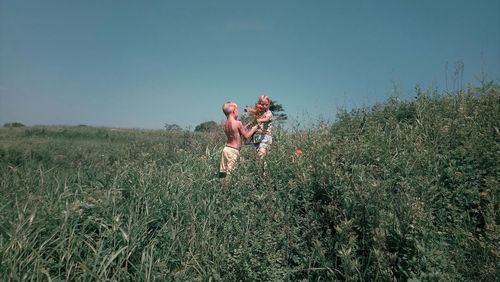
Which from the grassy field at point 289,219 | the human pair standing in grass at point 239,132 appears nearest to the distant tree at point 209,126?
the human pair standing in grass at point 239,132

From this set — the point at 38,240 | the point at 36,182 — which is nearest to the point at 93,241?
the point at 38,240

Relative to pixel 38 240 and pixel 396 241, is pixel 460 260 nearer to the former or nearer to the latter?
pixel 396 241

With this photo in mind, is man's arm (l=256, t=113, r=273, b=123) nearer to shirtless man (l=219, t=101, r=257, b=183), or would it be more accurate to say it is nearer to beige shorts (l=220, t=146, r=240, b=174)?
shirtless man (l=219, t=101, r=257, b=183)

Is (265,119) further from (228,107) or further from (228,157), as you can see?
(228,157)

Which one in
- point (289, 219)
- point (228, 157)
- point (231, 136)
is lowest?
point (289, 219)

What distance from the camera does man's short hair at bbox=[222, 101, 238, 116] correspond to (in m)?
6.32

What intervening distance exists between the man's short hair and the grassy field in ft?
4.89

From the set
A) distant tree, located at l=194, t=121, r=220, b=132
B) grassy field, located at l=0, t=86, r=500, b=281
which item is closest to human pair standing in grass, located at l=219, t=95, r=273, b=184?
grassy field, located at l=0, t=86, r=500, b=281

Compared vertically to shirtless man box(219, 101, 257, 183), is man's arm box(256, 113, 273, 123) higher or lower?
higher

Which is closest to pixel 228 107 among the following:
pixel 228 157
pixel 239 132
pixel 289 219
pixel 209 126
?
pixel 239 132

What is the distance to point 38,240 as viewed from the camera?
11.4 feet

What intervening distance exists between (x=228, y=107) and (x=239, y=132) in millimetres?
562

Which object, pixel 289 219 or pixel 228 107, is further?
pixel 228 107

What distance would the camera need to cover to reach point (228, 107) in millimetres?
6352
